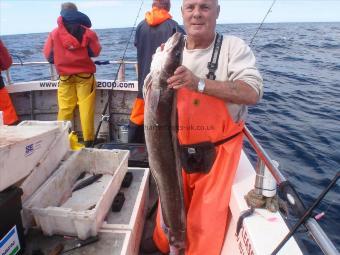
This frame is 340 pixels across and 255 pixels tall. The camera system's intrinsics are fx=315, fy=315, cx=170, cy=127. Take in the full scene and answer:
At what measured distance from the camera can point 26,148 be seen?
248 cm

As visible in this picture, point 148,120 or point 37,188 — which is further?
point 37,188

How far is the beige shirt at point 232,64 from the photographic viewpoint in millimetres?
2646

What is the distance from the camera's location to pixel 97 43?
6270 mm

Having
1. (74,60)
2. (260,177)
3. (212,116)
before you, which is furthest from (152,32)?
(260,177)

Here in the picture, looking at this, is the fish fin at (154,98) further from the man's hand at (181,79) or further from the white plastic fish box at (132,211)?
the white plastic fish box at (132,211)

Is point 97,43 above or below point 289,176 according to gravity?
above

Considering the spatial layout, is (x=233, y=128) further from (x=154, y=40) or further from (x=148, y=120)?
(x=154, y=40)

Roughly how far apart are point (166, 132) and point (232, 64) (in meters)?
0.82

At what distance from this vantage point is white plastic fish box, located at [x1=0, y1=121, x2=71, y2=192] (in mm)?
2244

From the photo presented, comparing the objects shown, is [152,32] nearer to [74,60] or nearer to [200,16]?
[74,60]

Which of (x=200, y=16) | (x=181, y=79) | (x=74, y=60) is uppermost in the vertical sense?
(x=200, y=16)

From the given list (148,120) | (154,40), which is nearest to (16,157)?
(148,120)

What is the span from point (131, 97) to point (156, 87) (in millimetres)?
4345

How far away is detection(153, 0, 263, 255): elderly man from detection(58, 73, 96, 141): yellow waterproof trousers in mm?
3758
